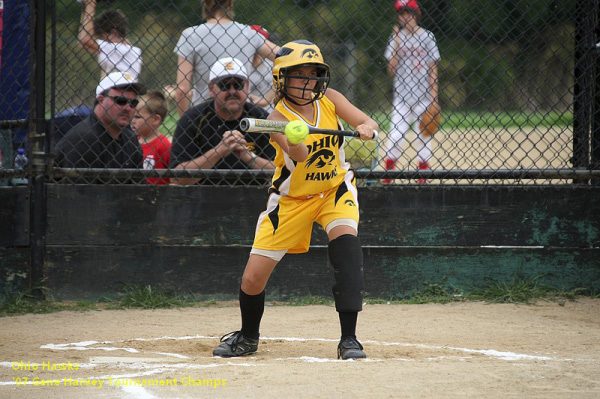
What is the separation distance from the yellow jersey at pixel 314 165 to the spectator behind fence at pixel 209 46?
5.78ft

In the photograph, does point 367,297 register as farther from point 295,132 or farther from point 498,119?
point 295,132

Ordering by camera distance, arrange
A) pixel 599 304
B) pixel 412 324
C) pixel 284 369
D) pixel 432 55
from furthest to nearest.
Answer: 1. pixel 432 55
2. pixel 599 304
3. pixel 412 324
4. pixel 284 369

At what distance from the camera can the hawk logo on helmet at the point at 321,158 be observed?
386 cm

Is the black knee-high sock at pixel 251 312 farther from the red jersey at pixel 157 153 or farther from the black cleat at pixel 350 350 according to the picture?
the red jersey at pixel 157 153

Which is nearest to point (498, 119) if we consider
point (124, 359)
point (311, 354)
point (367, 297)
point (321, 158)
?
point (367, 297)

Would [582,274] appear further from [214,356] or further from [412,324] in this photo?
[214,356]

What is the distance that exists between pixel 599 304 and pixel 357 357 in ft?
7.62

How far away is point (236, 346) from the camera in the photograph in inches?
154

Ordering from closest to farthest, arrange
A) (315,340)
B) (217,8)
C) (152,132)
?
1. (315,340)
2. (217,8)
3. (152,132)

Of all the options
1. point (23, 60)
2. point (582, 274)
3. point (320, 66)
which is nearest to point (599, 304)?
point (582, 274)

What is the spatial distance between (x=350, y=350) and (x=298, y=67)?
141 centimetres

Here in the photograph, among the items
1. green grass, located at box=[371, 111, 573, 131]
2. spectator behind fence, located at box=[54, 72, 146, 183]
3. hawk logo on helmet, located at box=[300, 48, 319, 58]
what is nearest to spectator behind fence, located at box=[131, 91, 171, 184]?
spectator behind fence, located at box=[54, 72, 146, 183]

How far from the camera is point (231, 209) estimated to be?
5.32 metres

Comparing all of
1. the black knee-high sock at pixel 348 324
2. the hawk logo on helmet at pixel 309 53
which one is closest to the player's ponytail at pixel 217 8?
the hawk logo on helmet at pixel 309 53
